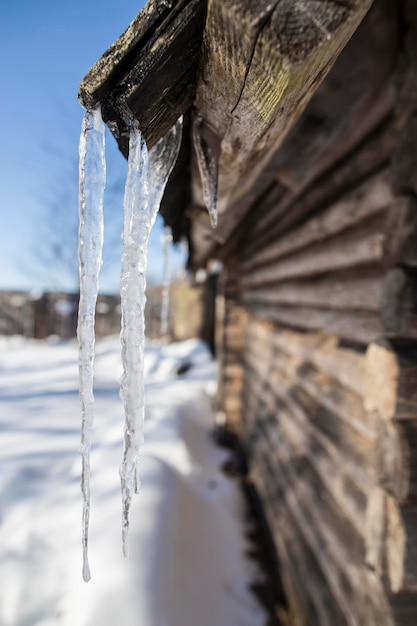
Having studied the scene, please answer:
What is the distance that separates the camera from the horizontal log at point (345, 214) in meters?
1.27

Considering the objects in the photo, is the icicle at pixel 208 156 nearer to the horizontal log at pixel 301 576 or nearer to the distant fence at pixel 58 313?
the horizontal log at pixel 301 576

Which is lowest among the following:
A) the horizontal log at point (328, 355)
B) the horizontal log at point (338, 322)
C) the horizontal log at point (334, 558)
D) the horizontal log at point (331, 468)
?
the horizontal log at point (334, 558)

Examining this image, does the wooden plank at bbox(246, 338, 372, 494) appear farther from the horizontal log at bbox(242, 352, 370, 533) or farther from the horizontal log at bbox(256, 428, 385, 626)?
the horizontal log at bbox(256, 428, 385, 626)

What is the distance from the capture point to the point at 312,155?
4.62 ft

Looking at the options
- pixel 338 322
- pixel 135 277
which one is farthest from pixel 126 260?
pixel 338 322

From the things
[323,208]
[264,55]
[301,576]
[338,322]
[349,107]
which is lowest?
[301,576]

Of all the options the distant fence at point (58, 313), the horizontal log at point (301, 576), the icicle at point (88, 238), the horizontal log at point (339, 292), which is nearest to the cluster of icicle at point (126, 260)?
the icicle at point (88, 238)

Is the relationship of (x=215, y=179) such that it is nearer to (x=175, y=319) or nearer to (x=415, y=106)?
(x=415, y=106)

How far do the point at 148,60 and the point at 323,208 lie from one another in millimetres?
1403

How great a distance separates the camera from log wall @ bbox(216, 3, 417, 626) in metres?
1.13

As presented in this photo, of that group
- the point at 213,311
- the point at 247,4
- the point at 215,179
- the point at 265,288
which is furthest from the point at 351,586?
the point at 213,311

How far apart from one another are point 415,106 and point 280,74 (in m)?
0.79

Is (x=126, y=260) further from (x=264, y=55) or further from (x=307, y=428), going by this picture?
(x=307, y=428)

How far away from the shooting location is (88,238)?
802mm
